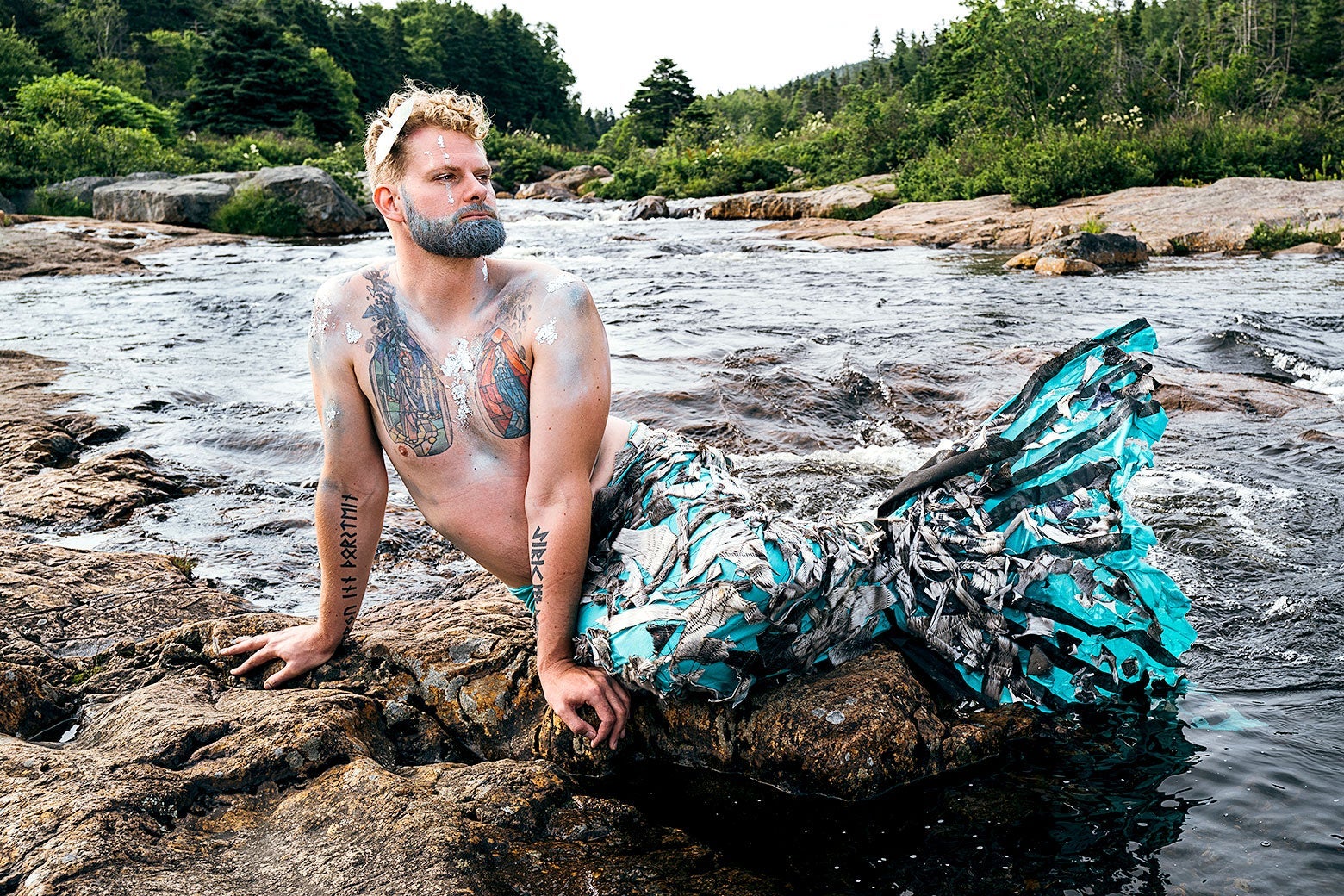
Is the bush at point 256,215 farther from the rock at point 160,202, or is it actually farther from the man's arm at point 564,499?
the man's arm at point 564,499

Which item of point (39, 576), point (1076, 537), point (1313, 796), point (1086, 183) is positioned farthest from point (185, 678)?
point (1086, 183)

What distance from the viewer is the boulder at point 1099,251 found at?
13078 mm

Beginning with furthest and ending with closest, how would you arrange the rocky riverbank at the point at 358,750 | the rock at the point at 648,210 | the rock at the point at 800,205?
the rock at the point at 648,210 < the rock at the point at 800,205 < the rocky riverbank at the point at 358,750

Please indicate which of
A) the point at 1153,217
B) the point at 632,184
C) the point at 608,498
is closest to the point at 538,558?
the point at 608,498

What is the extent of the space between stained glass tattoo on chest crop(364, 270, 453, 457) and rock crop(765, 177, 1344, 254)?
13.6 metres

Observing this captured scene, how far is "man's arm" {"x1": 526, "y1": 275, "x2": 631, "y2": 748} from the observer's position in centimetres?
262

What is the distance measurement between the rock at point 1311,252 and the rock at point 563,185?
1111 inches

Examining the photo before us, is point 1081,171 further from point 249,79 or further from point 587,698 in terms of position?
point 249,79

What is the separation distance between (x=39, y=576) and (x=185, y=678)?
1.01 meters

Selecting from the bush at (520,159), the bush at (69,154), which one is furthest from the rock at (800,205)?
the bush at (520,159)

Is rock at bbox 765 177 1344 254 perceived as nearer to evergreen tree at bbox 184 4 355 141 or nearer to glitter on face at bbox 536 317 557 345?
glitter on face at bbox 536 317 557 345

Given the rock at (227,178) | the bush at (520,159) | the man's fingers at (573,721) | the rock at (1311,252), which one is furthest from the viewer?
the bush at (520,159)

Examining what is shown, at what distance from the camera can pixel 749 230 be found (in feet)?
69.5

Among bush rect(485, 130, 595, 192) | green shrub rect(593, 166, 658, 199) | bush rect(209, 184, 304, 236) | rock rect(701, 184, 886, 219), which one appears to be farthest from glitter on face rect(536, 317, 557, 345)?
bush rect(485, 130, 595, 192)
